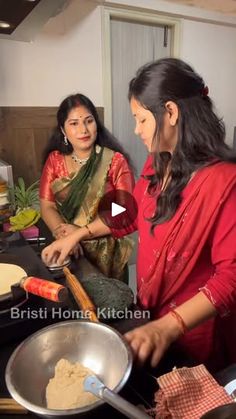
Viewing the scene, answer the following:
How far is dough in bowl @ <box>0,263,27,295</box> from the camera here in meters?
0.67

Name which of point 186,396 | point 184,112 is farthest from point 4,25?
point 186,396

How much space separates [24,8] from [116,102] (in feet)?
5.58

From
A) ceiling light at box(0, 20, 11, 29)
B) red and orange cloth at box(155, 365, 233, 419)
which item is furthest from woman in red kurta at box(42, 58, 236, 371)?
ceiling light at box(0, 20, 11, 29)

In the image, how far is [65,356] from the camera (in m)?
0.57

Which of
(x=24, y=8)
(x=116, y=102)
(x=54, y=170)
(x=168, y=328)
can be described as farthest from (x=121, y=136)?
(x=168, y=328)

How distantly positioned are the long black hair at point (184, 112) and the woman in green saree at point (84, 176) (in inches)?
28.5

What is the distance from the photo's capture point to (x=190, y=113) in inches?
29.5

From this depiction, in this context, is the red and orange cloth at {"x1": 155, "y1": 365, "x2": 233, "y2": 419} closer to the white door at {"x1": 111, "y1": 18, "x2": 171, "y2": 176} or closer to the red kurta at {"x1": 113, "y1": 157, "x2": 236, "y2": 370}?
the red kurta at {"x1": 113, "y1": 157, "x2": 236, "y2": 370}

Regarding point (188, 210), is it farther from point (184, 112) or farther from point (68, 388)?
point (68, 388)

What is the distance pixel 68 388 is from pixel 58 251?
497 millimetres

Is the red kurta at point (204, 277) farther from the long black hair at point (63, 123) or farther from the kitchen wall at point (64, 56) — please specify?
the kitchen wall at point (64, 56)

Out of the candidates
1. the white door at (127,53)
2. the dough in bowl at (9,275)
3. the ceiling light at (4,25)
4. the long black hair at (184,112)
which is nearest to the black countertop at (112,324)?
the dough in bowl at (9,275)

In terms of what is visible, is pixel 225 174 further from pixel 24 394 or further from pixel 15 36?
pixel 15 36

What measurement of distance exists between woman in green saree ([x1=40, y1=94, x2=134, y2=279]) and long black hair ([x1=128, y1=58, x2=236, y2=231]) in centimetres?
72
